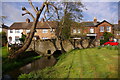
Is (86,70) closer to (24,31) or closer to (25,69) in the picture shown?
(25,69)

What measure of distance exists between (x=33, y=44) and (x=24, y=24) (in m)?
20.4

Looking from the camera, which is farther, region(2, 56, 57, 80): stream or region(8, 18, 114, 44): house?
region(8, 18, 114, 44): house

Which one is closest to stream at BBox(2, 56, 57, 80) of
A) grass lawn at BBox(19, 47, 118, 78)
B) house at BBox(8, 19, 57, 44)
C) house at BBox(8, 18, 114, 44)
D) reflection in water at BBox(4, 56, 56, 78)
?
reflection in water at BBox(4, 56, 56, 78)

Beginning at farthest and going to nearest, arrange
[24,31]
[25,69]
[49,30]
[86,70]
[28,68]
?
[24,31] < [49,30] < [28,68] < [25,69] < [86,70]

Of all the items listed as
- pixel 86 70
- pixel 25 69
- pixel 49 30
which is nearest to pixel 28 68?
pixel 25 69

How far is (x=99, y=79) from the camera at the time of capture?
3895mm

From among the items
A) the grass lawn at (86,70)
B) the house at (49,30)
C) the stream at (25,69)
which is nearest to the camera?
the grass lawn at (86,70)

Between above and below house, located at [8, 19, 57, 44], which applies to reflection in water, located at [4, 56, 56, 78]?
below

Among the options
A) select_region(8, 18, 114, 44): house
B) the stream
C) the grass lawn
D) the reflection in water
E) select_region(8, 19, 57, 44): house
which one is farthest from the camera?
select_region(8, 19, 57, 44): house

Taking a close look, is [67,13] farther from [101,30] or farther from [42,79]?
[101,30]

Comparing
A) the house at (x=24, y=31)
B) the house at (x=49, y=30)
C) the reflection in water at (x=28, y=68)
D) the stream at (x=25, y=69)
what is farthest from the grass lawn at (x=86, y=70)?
the house at (x=24, y=31)

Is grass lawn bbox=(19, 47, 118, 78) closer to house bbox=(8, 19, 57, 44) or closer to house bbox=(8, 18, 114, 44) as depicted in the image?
house bbox=(8, 18, 114, 44)

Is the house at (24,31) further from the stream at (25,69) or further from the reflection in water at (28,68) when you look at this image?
the stream at (25,69)

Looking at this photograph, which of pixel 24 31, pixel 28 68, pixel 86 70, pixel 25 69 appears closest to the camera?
pixel 86 70
